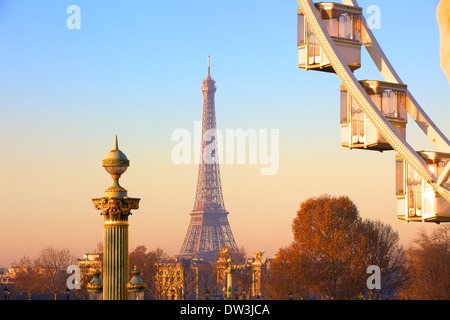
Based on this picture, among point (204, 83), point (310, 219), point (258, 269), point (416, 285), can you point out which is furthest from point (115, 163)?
point (204, 83)

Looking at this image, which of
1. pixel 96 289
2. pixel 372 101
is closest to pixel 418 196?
pixel 372 101

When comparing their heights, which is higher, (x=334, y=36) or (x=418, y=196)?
(x=334, y=36)

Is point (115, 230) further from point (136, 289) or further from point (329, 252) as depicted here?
point (329, 252)

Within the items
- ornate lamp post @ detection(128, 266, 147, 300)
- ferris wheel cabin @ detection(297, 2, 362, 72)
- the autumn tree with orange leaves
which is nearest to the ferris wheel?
ferris wheel cabin @ detection(297, 2, 362, 72)

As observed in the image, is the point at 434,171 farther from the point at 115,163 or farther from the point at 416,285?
the point at 416,285

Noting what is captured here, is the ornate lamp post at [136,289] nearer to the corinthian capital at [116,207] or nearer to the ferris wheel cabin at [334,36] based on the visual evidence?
the corinthian capital at [116,207]

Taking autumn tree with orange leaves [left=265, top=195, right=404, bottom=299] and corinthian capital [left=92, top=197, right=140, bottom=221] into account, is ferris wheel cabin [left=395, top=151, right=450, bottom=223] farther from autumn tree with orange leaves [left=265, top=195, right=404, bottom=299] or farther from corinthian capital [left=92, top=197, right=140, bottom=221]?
autumn tree with orange leaves [left=265, top=195, right=404, bottom=299]

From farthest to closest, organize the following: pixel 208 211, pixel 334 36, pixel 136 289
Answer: pixel 208 211 → pixel 136 289 → pixel 334 36
